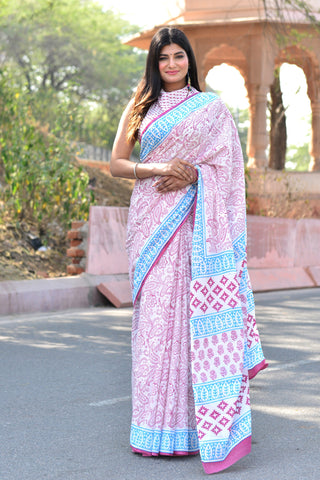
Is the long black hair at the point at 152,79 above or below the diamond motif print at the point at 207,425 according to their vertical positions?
above

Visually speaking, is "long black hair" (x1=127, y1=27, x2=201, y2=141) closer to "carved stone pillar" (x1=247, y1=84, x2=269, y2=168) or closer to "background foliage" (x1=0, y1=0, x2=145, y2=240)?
"carved stone pillar" (x1=247, y1=84, x2=269, y2=168)

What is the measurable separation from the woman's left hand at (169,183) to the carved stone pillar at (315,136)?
1702cm

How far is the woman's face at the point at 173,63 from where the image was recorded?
3852 millimetres

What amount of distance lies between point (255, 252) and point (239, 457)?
29.0ft

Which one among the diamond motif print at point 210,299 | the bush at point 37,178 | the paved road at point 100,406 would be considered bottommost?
the paved road at point 100,406

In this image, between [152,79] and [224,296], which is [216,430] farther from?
[152,79]

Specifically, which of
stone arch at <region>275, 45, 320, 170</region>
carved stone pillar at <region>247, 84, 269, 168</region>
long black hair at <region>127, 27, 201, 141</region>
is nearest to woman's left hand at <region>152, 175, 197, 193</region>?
long black hair at <region>127, 27, 201, 141</region>

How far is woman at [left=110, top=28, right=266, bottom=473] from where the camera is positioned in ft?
11.7

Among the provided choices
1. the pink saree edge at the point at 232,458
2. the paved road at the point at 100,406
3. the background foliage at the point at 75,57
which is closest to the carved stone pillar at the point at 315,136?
the background foliage at the point at 75,57

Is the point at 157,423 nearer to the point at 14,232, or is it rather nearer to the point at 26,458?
the point at 26,458

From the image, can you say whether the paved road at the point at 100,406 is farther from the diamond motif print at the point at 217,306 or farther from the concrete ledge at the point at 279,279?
the concrete ledge at the point at 279,279

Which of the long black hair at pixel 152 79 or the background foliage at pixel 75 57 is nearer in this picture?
the long black hair at pixel 152 79

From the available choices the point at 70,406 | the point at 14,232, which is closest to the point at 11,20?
the point at 14,232

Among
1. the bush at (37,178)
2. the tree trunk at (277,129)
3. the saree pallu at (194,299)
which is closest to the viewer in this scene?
the saree pallu at (194,299)
